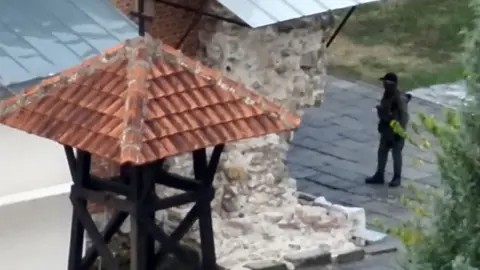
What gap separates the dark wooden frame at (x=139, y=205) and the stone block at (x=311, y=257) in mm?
2940

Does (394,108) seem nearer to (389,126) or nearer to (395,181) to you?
(389,126)

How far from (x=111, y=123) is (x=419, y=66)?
1311 cm

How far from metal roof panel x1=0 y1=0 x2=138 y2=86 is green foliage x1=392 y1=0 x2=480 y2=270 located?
4117 millimetres

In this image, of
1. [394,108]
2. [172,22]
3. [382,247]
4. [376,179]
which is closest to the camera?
[172,22]

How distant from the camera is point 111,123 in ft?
23.7

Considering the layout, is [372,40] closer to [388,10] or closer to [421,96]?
[388,10]

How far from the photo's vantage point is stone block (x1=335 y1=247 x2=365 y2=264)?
11258 millimetres

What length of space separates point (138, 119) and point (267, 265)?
4040 mm

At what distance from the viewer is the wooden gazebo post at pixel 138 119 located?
717 centimetres

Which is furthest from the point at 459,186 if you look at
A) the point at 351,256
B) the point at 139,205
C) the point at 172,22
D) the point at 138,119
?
the point at 172,22

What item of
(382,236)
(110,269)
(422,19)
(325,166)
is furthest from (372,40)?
(110,269)

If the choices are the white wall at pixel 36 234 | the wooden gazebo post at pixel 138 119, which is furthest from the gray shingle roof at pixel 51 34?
the wooden gazebo post at pixel 138 119

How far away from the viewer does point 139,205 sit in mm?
7656

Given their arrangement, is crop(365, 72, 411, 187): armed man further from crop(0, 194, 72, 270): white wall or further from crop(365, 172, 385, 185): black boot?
crop(0, 194, 72, 270): white wall
